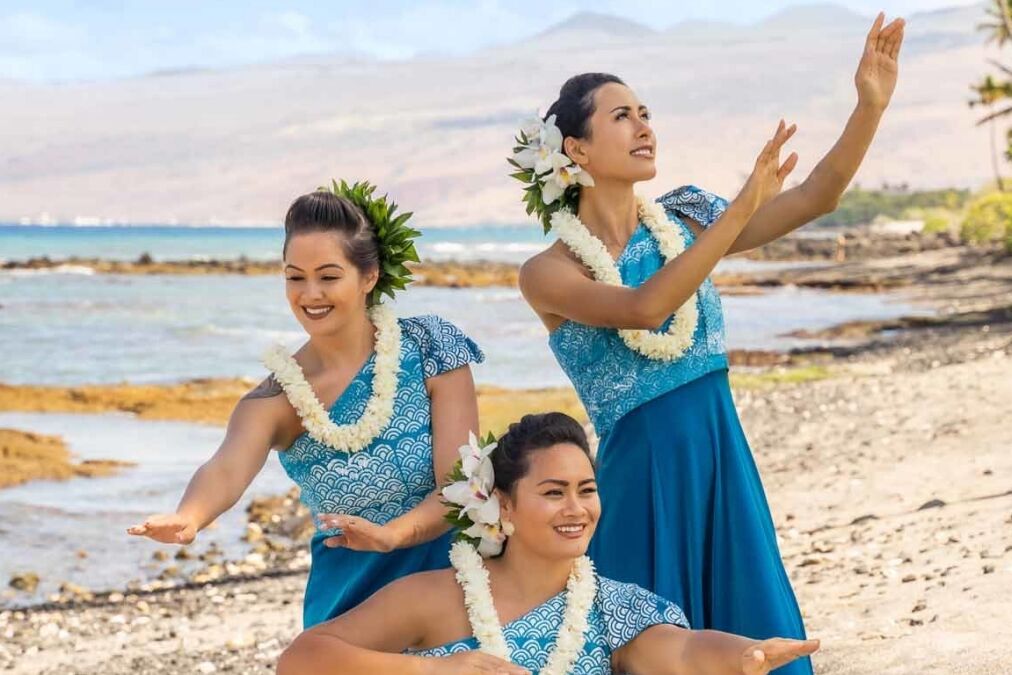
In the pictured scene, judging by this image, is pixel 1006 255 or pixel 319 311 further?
pixel 1006 255

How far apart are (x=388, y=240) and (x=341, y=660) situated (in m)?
1.05

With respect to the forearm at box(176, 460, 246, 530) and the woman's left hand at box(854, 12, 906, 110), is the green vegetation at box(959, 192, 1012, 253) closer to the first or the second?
the woman's left hand at box(854, 12, 906, 110)

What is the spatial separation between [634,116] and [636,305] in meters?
0.57

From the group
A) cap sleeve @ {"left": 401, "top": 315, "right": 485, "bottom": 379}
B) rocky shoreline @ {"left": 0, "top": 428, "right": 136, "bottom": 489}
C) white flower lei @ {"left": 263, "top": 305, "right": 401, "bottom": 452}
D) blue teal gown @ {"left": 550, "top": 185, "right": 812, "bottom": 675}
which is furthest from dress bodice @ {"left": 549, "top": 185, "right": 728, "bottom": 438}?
rocky shoreline @ {"left": 0, "top": 428, "right": 136, "bottom": 489}

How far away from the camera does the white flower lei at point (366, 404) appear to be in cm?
385

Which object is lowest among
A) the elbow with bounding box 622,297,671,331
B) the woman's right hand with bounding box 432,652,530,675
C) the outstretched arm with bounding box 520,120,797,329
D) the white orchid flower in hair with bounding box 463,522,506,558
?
the woman's right hand with bounding box 432,652,530,675

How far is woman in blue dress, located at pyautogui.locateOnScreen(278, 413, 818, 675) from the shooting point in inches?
137

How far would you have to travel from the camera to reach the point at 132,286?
44.5 m

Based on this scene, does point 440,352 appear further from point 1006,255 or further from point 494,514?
point 1006,255

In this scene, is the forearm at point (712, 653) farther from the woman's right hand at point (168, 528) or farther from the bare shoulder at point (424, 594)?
the woman's right hand at point (168, 528)

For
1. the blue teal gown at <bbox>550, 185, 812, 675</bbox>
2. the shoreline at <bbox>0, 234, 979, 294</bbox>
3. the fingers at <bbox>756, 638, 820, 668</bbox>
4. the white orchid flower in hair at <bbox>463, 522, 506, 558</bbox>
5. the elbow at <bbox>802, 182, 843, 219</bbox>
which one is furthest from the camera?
the shoreline at <bbox>0, 234, 979, 294</bbox>

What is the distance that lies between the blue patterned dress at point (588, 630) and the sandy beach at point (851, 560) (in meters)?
2.08

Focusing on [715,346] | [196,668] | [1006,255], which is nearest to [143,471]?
[196,668]

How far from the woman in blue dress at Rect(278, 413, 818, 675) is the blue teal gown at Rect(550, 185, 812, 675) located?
615 millimetres
